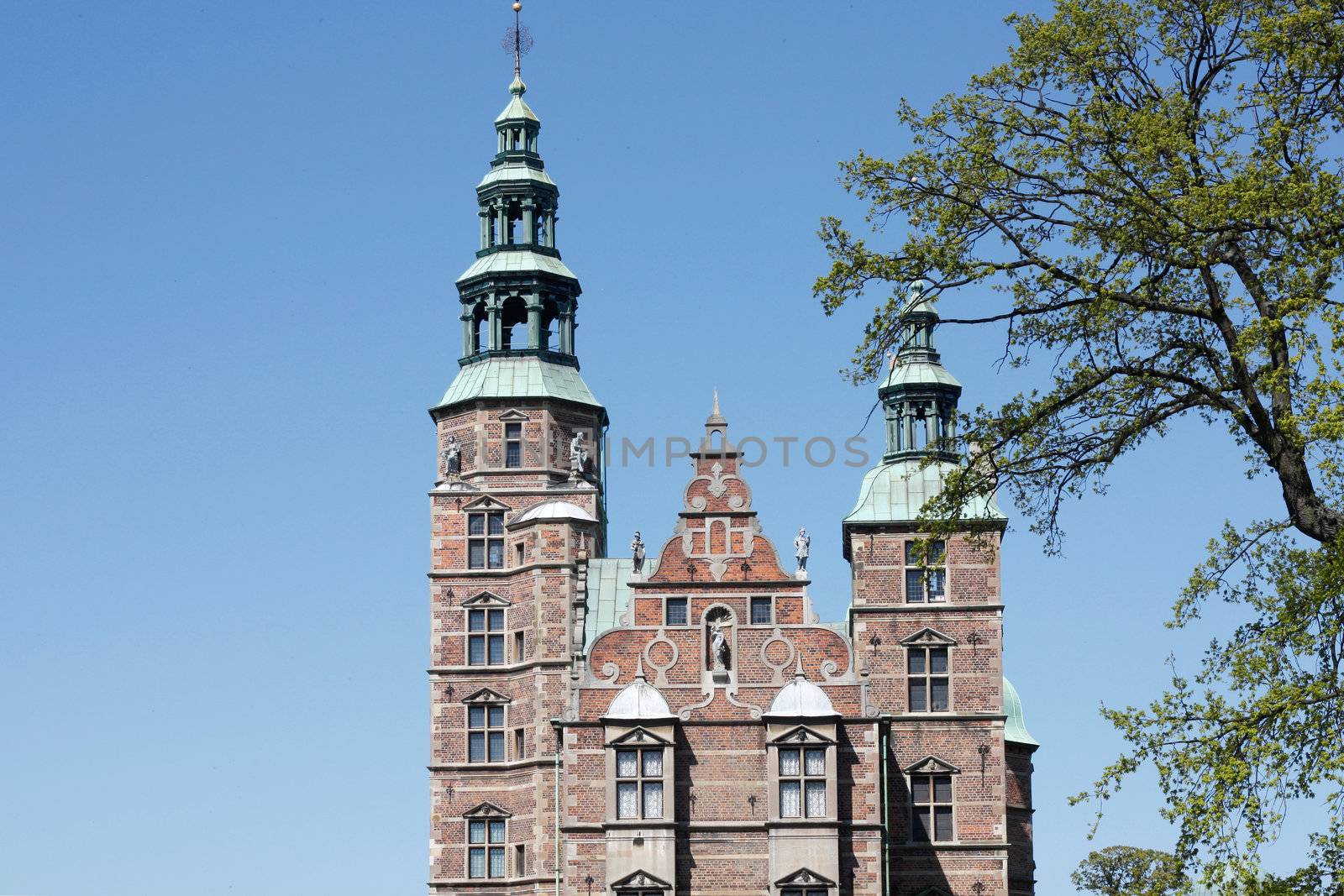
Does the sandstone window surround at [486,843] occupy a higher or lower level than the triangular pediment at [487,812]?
lower

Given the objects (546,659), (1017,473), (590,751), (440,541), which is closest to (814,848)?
(590,751)

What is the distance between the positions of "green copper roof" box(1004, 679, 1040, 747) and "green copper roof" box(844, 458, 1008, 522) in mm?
10006

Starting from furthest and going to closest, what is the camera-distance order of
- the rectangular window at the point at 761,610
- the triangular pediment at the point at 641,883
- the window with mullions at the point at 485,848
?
1. the window with mullions at the point at 485,848
2. the rectangular window at the point at 761,610
3. the triangular pediment at the point at 641,883

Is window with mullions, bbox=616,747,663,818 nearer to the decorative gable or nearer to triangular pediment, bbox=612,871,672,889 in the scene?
triangular pediment, bbox=612,871,672,889

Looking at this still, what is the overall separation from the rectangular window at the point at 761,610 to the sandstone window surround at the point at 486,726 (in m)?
8.67

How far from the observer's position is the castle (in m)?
50.5

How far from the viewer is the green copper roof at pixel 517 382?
6141cm

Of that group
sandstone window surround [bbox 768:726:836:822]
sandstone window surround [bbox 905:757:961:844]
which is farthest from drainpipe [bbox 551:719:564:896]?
sandstone window surround [bbox 905:757:961:844]

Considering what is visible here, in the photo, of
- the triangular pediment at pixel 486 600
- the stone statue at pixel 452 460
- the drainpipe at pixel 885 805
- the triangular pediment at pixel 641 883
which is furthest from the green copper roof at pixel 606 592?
the triangular pediment at pixel 641 883

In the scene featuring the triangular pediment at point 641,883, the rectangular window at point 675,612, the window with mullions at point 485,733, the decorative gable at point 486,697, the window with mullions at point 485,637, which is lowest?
the triangular pediment at point 641,883

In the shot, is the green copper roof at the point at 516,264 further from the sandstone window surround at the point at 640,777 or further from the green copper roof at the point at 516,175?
the sandstone window surround at the point at 640,777

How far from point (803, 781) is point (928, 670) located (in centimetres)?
655

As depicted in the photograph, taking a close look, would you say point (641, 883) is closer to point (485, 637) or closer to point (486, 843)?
point (486, 843)

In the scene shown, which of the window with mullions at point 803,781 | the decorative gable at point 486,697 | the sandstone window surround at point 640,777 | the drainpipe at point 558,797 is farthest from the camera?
the decorative gable at point 486,697
